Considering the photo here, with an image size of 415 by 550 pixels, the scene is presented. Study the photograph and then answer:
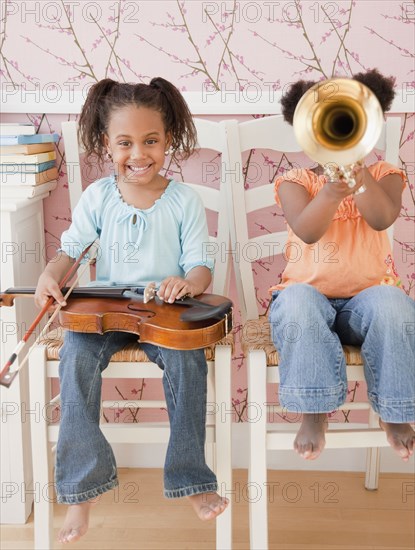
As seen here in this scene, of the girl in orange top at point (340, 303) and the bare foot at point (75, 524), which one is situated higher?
the girl in orange top at point (340, 303)

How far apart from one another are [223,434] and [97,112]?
30.5 inches

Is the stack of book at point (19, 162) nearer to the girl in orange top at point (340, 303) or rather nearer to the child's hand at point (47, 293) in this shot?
the child's hand at point (47, 293)

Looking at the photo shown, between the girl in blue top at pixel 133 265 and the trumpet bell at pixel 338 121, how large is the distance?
40 centimetres

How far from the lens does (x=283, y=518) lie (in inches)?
71.8

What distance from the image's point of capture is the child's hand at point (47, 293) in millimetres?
1458

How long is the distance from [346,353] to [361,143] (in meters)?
0.44

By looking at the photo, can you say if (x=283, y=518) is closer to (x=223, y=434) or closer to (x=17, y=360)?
(x=223, y=434)

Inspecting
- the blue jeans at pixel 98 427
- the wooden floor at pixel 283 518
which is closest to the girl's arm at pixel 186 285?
the blue jeans at pixel 98 427

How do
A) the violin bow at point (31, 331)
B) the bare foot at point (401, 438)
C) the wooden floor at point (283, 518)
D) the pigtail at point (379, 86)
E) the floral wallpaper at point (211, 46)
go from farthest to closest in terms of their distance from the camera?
the floral wallpaper at point (211, 46) < the wooden floor at point (283, 518) < the pigtail at point (379, 86) < the bare foot at point (401, 438) < the violin bow at point (31, 331)

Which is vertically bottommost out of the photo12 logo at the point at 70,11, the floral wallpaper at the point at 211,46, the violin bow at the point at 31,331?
the violin bow at the point at 31,331

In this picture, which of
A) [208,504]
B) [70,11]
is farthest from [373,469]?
[70,11]

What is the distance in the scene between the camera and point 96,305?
145 centimetres

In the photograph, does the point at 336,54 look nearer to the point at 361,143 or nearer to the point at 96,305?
the point at 361,143

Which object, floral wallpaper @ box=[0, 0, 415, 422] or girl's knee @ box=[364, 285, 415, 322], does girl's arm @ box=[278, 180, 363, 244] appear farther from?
floral wallpaper @ box=[0, 0, 415, 422]
